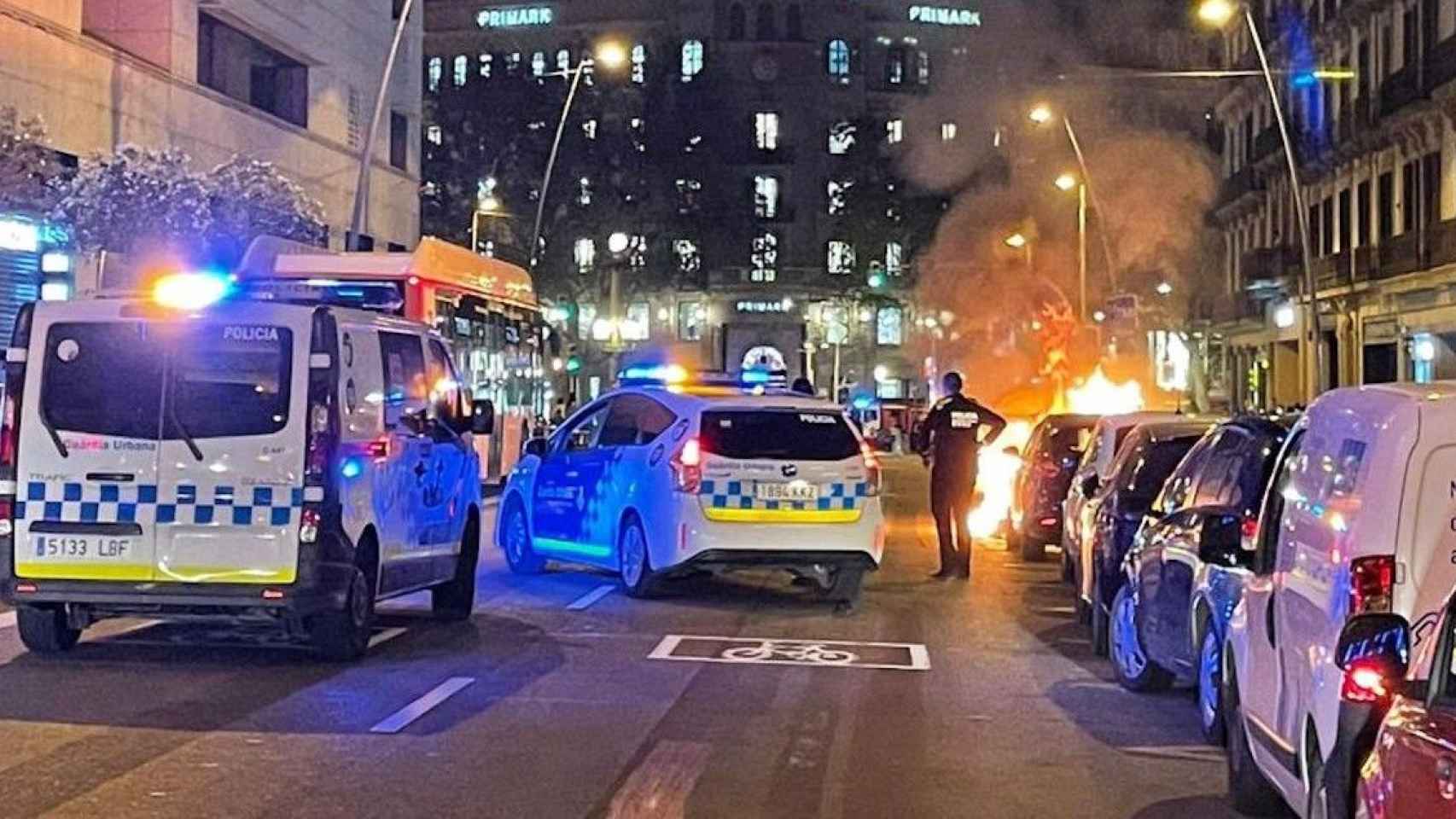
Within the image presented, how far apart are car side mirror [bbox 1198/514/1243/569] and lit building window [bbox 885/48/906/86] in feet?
268

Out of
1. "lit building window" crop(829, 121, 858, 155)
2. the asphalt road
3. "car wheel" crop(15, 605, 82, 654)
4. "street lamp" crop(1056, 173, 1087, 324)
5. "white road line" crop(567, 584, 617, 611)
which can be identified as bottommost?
the asphalt road

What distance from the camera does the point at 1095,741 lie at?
9352 millimetres

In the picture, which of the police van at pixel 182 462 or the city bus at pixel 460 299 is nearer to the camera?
the police van at pixel 182 462

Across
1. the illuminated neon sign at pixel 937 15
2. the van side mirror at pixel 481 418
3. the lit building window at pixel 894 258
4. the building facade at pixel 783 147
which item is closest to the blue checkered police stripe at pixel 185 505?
the van side mirror at pixel 481 418

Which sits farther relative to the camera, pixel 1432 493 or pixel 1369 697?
pixel 1432 493

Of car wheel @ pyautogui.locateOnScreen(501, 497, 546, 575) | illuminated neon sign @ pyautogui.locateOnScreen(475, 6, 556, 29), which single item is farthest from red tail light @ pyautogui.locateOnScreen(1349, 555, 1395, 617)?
illuminated neon sign @ pyautogui.locateOnScreen(475, 6, 556, 29)

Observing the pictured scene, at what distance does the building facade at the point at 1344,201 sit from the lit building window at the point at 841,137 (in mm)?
26870

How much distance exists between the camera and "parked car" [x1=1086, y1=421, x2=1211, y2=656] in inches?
475

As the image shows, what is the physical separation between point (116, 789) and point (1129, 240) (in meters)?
48.1

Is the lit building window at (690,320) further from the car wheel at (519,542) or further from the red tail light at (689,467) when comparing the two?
the red tail light at (689,467)

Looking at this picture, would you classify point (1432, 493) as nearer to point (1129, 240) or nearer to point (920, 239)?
point (1129, 240)

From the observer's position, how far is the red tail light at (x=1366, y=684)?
5223mm

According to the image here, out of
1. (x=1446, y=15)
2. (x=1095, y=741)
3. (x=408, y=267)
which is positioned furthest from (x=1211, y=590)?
(x=1446, y=15)

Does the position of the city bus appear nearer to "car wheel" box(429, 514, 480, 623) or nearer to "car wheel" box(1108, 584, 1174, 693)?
"car wheel" box(429, 514, 480, 623)
